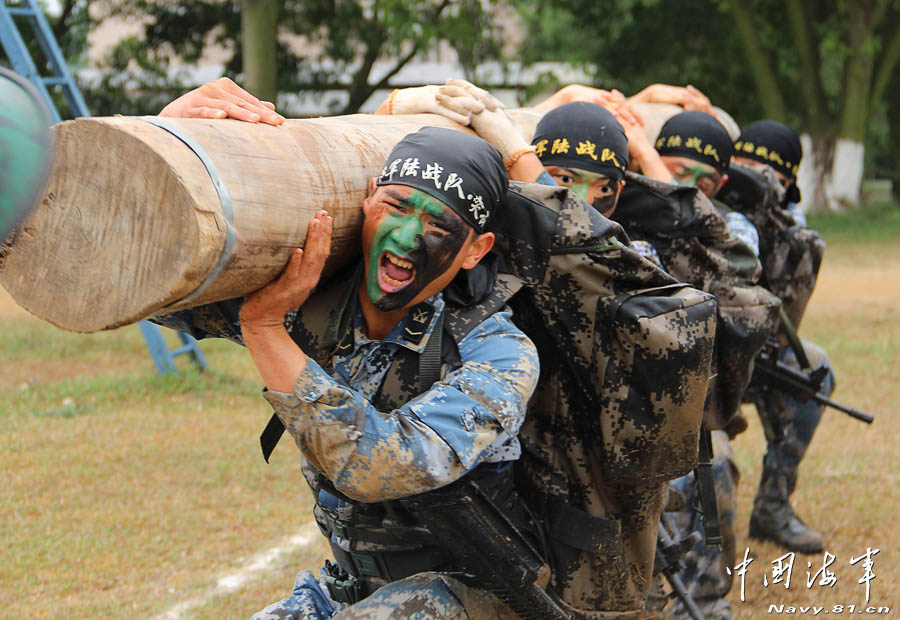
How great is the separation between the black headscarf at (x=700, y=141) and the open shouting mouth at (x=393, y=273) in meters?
2.46

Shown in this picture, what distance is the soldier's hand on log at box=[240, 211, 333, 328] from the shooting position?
2455 millimetres

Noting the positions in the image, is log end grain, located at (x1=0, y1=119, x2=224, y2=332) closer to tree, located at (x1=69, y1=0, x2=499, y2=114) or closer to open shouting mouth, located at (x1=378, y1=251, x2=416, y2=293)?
open shouting mouth, located at (x1=378, y1=251, x2=416, y2=293)

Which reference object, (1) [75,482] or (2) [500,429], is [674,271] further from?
(1) [75,482]

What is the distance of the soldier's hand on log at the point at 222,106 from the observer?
252 centimetres

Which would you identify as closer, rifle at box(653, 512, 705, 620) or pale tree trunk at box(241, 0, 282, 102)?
rifle at box(653, 512, 705, 620)

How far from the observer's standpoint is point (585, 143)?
12.5 feet

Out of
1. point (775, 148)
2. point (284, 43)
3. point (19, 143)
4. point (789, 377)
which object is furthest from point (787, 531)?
point (284, 43)

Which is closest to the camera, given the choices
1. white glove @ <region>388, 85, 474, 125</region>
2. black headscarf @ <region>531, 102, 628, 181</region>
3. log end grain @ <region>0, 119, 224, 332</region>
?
log end grain @ <region>0, 119, 224, 332</region>

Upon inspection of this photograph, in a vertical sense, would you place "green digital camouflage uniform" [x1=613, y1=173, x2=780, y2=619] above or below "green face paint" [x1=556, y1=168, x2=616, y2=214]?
below

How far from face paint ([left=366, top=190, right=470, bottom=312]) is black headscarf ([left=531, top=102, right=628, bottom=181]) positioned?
48.8 inches

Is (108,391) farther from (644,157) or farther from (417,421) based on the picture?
(417,421)

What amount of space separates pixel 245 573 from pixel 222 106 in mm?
3356

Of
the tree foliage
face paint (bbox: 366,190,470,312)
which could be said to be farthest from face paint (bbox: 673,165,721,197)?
the tree foliage

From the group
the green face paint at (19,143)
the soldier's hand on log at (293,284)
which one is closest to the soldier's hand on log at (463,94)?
the soldier's hand on log at (293,284)
